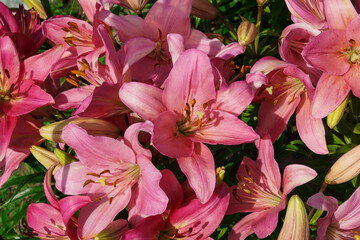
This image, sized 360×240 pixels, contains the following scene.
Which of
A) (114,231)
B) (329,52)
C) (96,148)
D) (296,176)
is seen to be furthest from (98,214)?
(329,52)

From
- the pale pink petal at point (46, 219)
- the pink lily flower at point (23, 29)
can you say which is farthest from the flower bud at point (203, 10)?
the pale pink petal at point (46, 219)

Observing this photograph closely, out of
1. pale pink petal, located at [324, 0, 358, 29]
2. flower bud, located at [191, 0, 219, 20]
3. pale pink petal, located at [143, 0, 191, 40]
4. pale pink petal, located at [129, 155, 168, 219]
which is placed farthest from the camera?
flower bud, located at [191, 0, 219, 20]

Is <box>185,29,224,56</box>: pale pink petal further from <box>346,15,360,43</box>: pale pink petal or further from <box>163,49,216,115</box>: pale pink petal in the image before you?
<box>346,15,360,43</box>: pale pink petal

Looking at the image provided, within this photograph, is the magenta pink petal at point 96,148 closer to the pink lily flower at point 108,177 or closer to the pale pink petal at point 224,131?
the pink lily flower at point 108,177

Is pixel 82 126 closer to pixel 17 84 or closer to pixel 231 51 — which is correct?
pixel 17 84

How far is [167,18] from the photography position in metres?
1.06

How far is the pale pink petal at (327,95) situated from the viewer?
953 millimetres

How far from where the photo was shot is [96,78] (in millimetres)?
1039

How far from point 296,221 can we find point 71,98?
65 centimetres

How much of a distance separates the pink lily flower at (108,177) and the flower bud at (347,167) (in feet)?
1.41

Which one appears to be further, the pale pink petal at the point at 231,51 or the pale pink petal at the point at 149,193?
the pale pink petal at the point at 231,51

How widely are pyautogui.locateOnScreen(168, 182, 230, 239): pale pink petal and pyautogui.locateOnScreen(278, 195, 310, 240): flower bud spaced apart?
0.47 ft

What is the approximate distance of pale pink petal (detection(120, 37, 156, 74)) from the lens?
3.11 feet

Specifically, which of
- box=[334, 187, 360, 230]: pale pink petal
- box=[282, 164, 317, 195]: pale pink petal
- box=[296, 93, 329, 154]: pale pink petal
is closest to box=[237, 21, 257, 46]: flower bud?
box=[296, 93, 329, 154]: pale pink petal
